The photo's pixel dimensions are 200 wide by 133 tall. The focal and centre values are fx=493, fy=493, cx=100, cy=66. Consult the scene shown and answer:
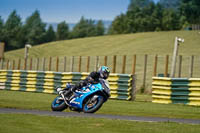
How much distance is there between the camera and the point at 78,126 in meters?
10.0

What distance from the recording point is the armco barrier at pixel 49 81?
20.9 metres

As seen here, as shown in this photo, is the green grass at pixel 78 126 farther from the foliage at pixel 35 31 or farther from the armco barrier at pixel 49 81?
the foliage at pixel 35 31

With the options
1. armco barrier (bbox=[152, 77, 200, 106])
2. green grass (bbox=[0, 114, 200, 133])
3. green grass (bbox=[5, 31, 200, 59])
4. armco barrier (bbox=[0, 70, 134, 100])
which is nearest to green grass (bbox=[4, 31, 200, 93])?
green grass (bbox=[5, 31, 200, 59])

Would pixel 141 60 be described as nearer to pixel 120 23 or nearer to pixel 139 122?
pixel 139 122

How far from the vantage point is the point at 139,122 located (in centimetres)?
1111

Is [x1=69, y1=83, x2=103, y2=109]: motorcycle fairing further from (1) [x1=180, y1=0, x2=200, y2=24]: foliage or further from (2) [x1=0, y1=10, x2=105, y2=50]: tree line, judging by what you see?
(2) [x1=0, y1=10, x2=105, y2=50]: tree line

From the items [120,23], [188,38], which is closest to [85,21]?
[120,23]

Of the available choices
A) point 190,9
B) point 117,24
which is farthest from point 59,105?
point 117,24

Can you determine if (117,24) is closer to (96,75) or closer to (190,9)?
(190,9)

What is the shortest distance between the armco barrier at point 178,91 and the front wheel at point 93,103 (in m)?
6.44

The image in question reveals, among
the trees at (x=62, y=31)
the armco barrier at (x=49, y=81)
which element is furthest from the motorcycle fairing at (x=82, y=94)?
the trees at (x=62, y=31)

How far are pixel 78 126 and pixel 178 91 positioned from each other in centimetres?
964

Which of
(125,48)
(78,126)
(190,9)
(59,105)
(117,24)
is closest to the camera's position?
(78,126)

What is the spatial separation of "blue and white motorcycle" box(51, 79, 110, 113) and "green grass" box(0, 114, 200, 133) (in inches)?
67.0
